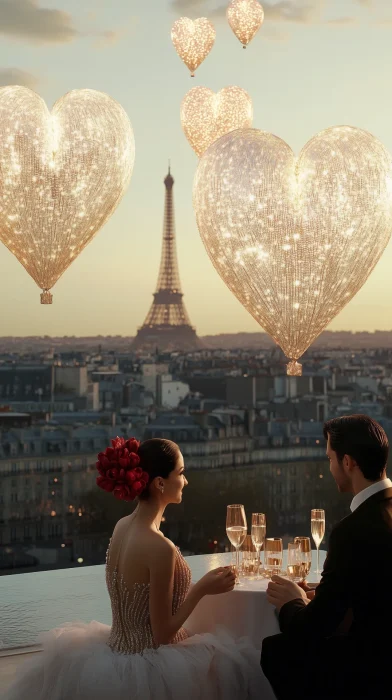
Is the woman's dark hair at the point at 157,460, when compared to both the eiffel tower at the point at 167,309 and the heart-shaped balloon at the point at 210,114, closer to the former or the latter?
the heart-shaped balloon at the point at 210,114

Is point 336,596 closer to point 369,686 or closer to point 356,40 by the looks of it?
point 369,686

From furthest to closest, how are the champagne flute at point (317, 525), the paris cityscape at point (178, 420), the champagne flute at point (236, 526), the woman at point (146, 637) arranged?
the paris cityscape at point (178, 420), the champagne flute at point (317, 525), the champagne flute at point (236, 526), the woman at point (146, 637)

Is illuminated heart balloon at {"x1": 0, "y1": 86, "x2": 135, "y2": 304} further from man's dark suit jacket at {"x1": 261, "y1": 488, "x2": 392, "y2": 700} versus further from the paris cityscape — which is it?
the paris cityscape

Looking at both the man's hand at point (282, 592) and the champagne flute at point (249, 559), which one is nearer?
the man's hand at point (282, 592)

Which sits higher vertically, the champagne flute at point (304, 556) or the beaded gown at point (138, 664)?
the champagne flute at point (304, 556)

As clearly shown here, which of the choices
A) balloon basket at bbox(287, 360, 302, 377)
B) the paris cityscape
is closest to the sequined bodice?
balloon basket at bbox(287, 360, 302, 377)

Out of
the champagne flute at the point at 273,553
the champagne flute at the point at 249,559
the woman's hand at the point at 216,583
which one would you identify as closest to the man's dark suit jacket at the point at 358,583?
the woman's hand at the point at 216,583

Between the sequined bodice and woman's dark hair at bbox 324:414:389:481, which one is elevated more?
woman's dark hair at bbox 324:414:389:481
